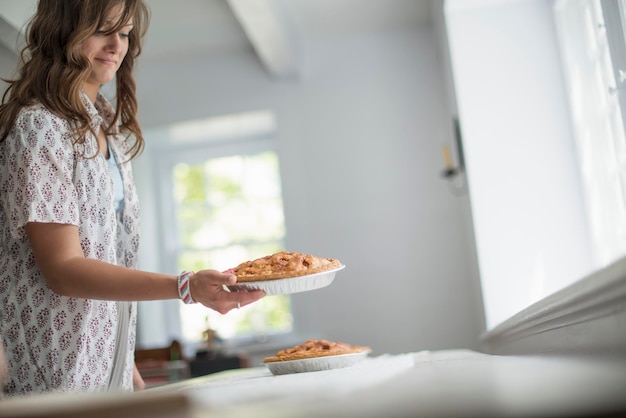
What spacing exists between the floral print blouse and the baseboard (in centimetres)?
93

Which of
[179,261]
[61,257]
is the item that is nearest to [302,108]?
[179,261]

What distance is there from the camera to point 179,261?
5.60m

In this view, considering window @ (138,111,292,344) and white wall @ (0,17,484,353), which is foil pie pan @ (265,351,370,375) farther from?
window @ (138,111,292,344)

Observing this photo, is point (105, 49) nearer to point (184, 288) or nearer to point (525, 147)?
point (184, 288)

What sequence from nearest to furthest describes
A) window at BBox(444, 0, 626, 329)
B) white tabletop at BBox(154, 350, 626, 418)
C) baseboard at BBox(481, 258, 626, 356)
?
white tabletop at BBox(154, 350, 626, 418), baseboard at BBox(481, 258, 626, 356), window at BBox(444, 0, 626, 329)

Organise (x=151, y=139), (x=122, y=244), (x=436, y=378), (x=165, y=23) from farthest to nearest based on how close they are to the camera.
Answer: (x=151, y=139), (x=165, y=23), (x=122, y=244), (x=436, y=378)

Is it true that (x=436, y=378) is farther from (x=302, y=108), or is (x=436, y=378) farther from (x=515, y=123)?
(x=302, y=108)

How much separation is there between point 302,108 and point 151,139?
124 centimetres

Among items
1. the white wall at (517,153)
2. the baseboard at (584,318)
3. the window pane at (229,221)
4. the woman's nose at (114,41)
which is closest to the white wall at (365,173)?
the window pane at (229,221)

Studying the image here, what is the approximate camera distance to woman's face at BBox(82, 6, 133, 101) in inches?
62.0

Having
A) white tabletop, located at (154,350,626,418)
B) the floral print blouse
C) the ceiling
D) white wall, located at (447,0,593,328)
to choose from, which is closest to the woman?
the floral print blouse

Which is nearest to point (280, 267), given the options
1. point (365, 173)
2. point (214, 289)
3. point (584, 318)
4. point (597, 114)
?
point (214, 289)

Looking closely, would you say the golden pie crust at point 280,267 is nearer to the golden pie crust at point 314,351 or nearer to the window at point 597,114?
the golden pie crust at point 314,351

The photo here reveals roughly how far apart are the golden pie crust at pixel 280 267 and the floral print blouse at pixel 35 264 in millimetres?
332
